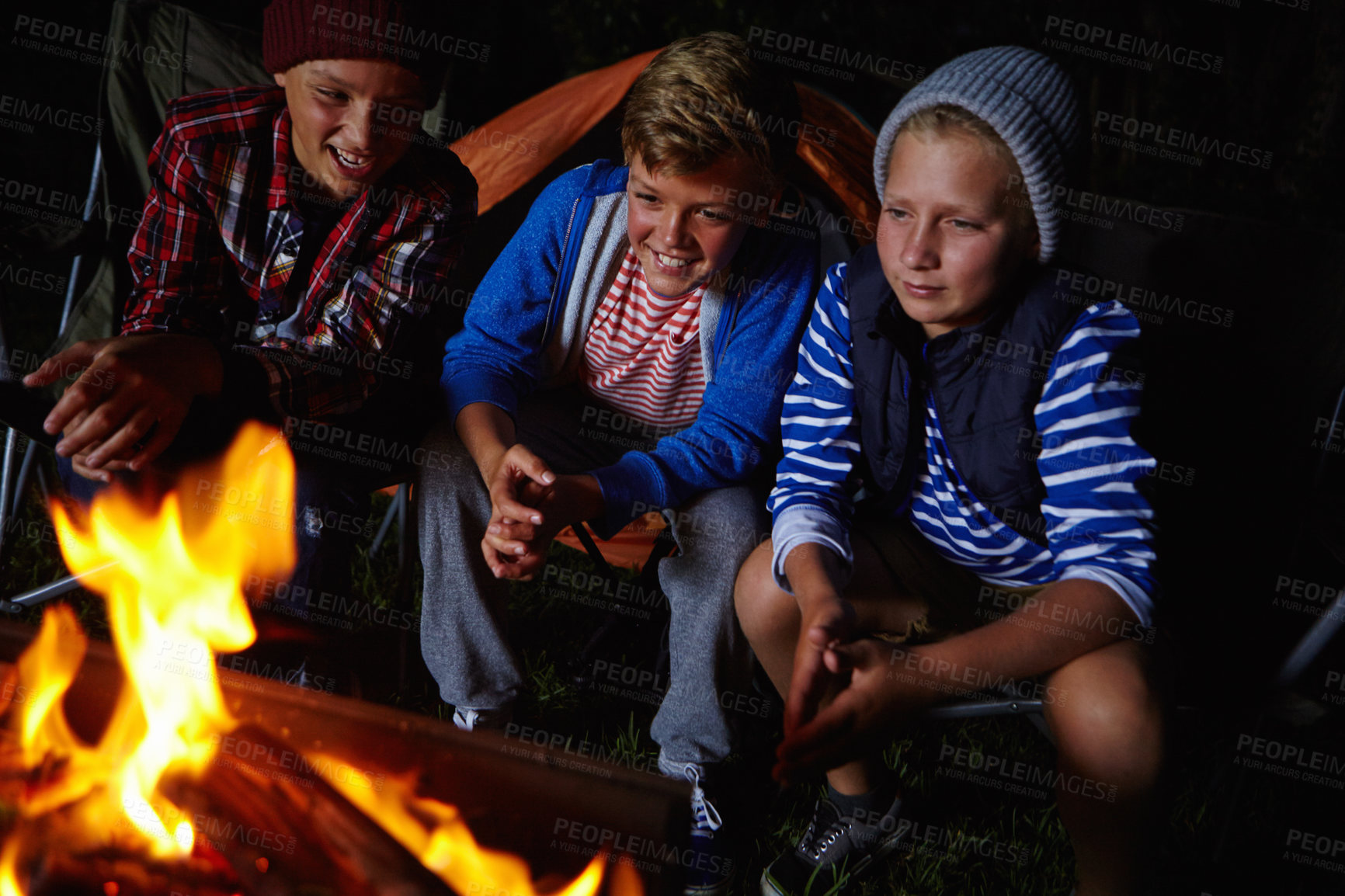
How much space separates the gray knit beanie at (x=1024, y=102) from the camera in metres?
1.35

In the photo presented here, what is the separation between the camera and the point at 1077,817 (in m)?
1.39

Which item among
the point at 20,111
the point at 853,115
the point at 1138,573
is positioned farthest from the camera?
the point at 20,111

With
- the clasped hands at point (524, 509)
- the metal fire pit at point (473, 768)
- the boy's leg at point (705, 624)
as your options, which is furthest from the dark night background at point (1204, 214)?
the clasped hands at point (524, 509)

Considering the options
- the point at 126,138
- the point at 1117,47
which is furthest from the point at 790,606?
the point at 1117,47

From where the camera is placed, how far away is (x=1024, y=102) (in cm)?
135

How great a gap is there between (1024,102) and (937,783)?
4.70 feet

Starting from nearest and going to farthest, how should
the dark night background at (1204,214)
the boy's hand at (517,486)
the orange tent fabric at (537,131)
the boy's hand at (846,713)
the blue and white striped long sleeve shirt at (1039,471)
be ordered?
the boy's hand at (846,713) < the blue and white striped long sleeve shirt at (1039,471) < the boy's hand at (517,486) < the dark night background at (1204,214) < the orange tent fabric at (537,131)

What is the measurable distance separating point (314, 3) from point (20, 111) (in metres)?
3.76

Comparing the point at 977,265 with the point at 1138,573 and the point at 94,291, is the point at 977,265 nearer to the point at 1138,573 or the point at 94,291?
the point at 1138,573

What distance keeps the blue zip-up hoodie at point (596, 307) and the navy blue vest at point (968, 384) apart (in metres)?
0.19

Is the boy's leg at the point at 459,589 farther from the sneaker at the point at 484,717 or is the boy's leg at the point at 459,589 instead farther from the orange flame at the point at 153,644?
the orange flame at the point at 153,644

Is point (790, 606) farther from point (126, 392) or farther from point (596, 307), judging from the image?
point (126, 392)

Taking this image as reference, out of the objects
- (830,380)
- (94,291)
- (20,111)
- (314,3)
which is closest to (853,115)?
(830,380)

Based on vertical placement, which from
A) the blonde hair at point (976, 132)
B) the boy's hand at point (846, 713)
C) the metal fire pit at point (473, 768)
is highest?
the blonde hair at point (976, 132)
